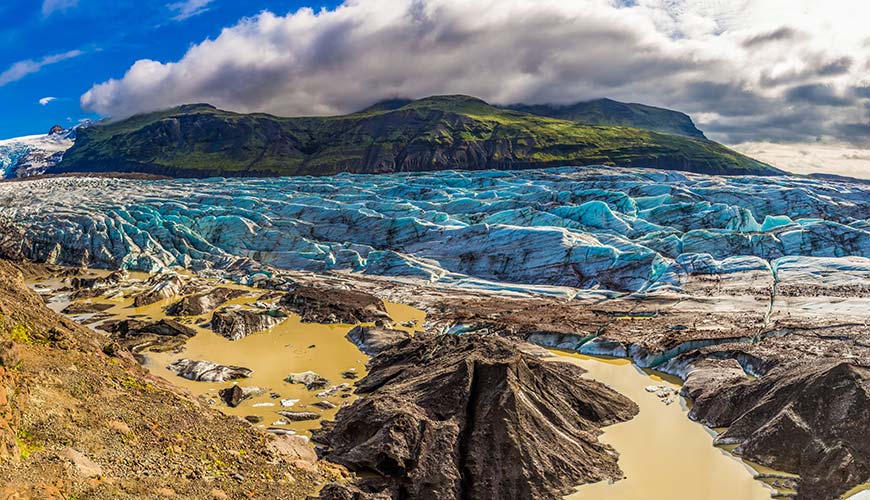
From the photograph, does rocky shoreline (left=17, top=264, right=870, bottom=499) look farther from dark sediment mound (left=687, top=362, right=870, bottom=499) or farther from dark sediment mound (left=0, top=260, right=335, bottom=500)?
dark sediment mound (left=0, top=260, right=335, bottom=500)

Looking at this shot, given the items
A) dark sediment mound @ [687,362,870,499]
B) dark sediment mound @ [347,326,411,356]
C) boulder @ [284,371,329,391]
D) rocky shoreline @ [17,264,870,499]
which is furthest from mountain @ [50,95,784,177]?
dark sediment mound @ [687,362,870,499]

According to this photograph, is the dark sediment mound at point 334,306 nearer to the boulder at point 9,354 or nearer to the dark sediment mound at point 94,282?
the dark sediment mound at point 94,282

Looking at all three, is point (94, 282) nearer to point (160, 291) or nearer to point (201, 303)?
point (160, 291)

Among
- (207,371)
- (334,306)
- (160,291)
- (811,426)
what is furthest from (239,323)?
(811,426)

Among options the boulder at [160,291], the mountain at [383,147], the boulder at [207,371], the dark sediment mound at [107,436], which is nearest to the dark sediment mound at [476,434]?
the dark sediment mound at [107,436]

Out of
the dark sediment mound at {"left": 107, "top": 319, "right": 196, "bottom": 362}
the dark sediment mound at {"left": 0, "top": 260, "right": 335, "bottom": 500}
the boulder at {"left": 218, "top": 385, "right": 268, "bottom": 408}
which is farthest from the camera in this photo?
the dark sediment mound at {"left": 107, "top": 319, "right": 196, "bottom": 362}

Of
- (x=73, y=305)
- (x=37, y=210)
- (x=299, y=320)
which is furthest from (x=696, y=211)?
(x=37, y=210)
